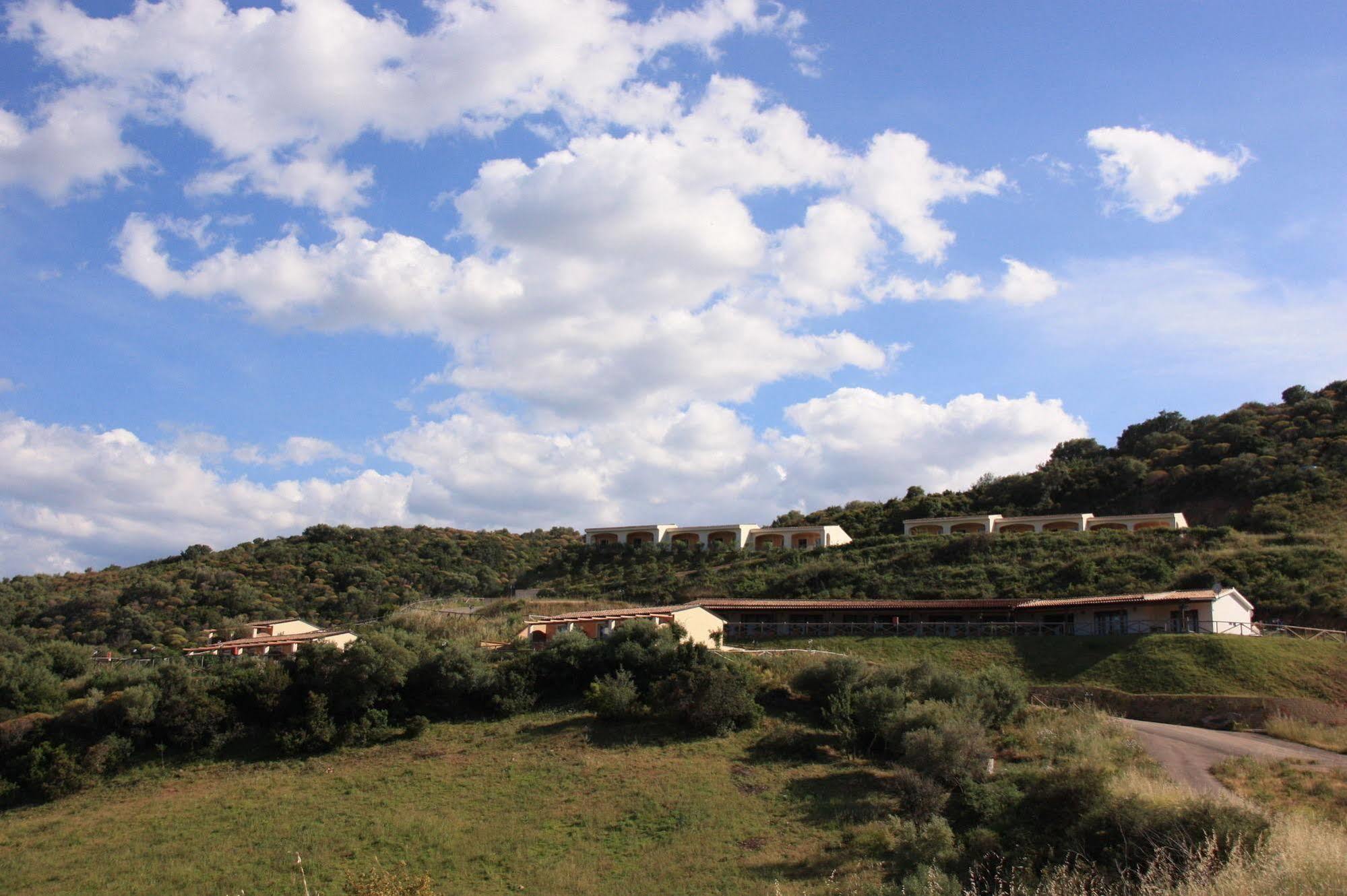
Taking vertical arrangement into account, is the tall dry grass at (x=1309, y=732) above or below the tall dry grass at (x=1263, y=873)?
below

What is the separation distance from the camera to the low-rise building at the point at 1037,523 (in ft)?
198

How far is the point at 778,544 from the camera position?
70812mm

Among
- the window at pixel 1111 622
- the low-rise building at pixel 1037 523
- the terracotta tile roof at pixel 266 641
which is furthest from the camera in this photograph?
the low-rise building at pixel 1037 523

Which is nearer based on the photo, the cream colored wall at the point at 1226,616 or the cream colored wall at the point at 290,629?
the cream colored wall at the point at 1226,616

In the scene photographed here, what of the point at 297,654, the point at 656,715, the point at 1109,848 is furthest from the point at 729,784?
the point at 297,654

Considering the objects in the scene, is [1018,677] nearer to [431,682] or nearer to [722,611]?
[722,611]

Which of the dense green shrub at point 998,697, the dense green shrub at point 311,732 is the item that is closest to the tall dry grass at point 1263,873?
the dense green shrub at point 998,697

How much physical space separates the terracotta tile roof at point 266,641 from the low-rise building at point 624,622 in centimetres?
865

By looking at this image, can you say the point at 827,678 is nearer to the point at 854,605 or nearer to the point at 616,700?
the point at 616,700

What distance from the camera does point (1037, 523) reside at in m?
64.3

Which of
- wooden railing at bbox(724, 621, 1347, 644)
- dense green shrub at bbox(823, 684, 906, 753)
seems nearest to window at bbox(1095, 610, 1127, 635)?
wooden railing at bbox(724, 621, 1347, 644)

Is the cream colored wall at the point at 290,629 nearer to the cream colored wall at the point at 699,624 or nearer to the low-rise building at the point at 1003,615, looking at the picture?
the low-rise building at the point at 1003,615

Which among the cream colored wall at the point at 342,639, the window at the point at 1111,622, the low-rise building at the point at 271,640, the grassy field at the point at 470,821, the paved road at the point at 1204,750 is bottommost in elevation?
the grassy field at the point at 470,821

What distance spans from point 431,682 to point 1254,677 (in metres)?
26.9
